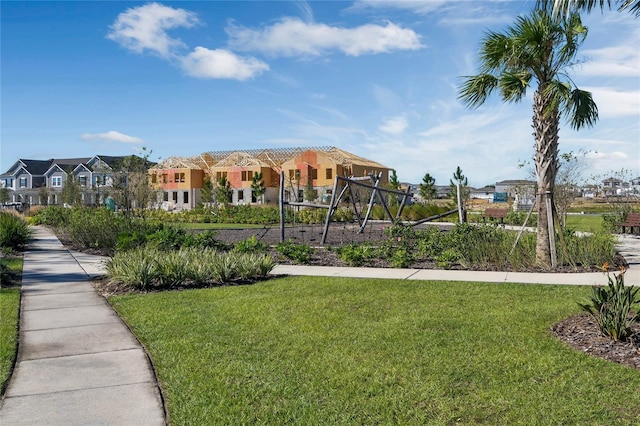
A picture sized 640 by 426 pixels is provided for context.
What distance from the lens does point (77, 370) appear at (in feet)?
16.9

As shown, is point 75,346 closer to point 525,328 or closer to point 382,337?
point 382,337

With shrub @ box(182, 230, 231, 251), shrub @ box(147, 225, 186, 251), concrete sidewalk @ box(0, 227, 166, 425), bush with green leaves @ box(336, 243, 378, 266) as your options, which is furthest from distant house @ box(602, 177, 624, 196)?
concrete sidewalk @ box(0, 227, 166, 425)

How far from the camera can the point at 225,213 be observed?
36531mm

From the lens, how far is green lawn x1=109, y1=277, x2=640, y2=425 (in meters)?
4.18

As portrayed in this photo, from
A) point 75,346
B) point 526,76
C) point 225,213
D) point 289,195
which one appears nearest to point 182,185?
point 289,195

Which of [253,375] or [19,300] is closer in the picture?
[253,375]

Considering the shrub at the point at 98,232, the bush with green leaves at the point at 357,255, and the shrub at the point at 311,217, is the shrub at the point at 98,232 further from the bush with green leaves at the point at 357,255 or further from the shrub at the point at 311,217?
the shrub at the point at 311,217

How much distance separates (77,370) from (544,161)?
10110 millimetres

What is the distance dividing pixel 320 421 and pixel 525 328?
3321 mm

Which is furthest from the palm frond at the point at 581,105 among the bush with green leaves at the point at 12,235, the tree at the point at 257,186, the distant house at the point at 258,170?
the tree at the point at 257,186

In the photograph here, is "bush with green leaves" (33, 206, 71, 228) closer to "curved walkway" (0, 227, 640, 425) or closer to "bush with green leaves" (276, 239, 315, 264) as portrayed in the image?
"bush with green leaves" (276, 239, 315, 264)

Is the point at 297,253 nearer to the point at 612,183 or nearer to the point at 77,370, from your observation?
the point at 77,370

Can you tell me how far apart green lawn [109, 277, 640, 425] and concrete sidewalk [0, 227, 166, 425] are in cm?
20

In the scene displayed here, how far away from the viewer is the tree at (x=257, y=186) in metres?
59.1
